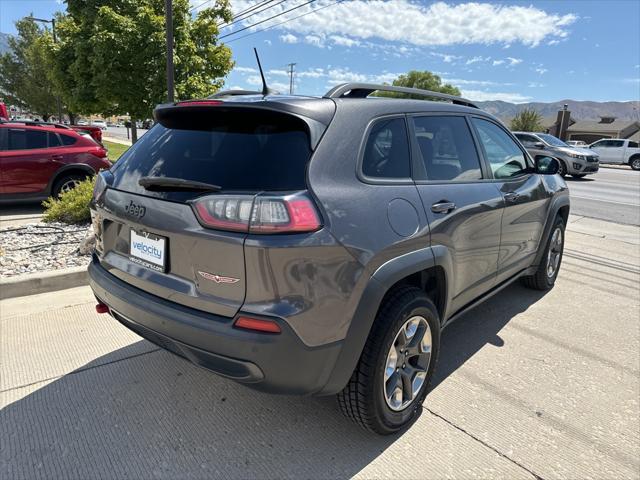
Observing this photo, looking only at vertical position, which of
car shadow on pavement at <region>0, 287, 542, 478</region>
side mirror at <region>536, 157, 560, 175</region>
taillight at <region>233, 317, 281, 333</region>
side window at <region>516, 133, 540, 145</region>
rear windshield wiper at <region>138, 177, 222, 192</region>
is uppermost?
side window at <region>516, 133, 540, 145</region>

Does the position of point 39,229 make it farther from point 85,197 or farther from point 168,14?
point 168,14

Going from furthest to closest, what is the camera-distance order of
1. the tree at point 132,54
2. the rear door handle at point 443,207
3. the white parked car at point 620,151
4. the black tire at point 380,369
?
the white parked car at point 620,151
the tree at point 132,54
the rear door handle at point 443,207
the black tire at point 380,369

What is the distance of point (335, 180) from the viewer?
6.66 ft

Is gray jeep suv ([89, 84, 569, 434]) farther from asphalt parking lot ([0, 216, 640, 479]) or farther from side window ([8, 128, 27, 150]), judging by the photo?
side window ([8, 128, 27, 150])

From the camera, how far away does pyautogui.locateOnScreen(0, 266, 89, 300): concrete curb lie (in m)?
4.15

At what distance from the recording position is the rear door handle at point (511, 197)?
3.45 metres

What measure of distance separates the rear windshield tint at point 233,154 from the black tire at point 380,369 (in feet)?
2.64

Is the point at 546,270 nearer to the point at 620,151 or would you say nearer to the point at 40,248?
the point at 40,248

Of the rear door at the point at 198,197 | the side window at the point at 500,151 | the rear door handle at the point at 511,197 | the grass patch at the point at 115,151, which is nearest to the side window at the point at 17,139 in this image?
the rear door at the point at 198,197

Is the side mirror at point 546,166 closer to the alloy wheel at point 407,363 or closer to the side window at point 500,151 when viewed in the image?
the side window at point 500,151

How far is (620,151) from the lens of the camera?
2978cm

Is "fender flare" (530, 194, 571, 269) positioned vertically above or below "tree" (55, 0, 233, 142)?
below

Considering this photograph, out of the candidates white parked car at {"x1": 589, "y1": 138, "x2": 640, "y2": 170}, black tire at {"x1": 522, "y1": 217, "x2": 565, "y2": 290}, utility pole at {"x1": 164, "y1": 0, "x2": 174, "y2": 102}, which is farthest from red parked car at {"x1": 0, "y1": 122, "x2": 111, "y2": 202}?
white parked car at {"x1": 589, "y1": 138, "x2": 640, "y2": 170}

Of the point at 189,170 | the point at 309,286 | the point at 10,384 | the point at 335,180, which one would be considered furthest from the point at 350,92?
the point at 10,384
